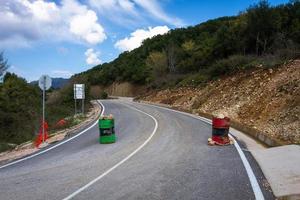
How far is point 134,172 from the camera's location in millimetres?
10953

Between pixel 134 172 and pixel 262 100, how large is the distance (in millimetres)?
19362

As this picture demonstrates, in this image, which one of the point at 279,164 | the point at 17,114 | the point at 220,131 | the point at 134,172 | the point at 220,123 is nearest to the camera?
the point at 134,172

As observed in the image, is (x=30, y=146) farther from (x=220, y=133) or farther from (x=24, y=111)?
(x=24, y=111)

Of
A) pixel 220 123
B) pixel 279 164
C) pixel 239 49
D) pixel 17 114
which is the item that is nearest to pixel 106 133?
pixel 220 123

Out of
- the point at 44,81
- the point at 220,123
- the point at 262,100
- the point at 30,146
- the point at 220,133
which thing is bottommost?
the point at 30,146

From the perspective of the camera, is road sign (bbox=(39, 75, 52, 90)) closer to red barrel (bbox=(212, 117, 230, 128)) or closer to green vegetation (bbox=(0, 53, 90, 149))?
green vegetation (bbox=(0, 53, 90, 149))

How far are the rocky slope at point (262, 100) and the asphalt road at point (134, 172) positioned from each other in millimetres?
4872

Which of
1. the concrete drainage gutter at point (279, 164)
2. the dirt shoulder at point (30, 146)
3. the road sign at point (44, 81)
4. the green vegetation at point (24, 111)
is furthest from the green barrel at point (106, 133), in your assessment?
the green vegetation at point (24, 111)

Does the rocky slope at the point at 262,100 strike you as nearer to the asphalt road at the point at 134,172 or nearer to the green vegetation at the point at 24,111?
the asphalt road at the point at 134,172

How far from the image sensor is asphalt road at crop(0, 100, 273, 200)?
8.77 meters

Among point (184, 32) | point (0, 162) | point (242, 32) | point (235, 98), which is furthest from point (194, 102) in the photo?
point (184, 32)

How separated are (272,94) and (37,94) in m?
41.2

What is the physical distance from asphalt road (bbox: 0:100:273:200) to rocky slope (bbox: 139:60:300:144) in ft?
16.0

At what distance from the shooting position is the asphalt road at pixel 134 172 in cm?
877
